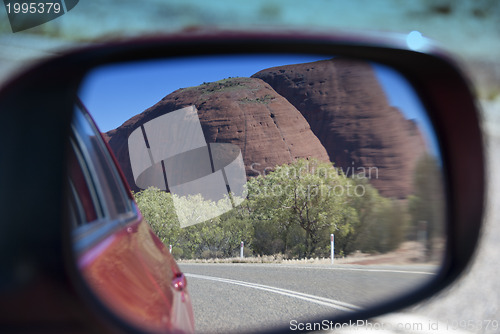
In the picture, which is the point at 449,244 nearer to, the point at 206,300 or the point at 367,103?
the point at 367,103

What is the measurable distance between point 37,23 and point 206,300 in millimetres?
46187

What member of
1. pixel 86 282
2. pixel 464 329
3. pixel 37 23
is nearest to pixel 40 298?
pixel 86 282

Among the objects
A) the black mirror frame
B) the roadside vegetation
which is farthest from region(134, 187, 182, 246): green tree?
the black mirror frame

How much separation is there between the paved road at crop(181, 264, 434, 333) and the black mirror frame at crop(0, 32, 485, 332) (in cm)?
23

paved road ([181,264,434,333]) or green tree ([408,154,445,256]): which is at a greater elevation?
green tree ([408,154,445,256])

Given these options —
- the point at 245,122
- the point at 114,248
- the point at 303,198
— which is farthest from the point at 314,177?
the point at 114,248

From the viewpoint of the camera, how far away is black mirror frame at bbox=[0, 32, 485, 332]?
107 centimetres

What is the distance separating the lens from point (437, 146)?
2.08m

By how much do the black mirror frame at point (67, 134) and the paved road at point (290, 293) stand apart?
0.75ft

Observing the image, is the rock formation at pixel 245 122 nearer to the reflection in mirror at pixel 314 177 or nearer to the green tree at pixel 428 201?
the reflection in mirror at pixel 314 177

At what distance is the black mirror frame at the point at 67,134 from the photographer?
1.07 meters

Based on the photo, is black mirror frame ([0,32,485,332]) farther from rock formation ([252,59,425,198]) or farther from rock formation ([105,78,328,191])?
rock formation ([105,78,328,191])

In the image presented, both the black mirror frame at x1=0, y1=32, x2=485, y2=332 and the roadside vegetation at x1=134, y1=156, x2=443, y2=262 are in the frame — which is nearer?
the black mirror frame at x1=0, y1=32, x2=485, y2=332

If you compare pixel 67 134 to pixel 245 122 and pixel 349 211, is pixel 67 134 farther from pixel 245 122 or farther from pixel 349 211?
pixel 245 122
